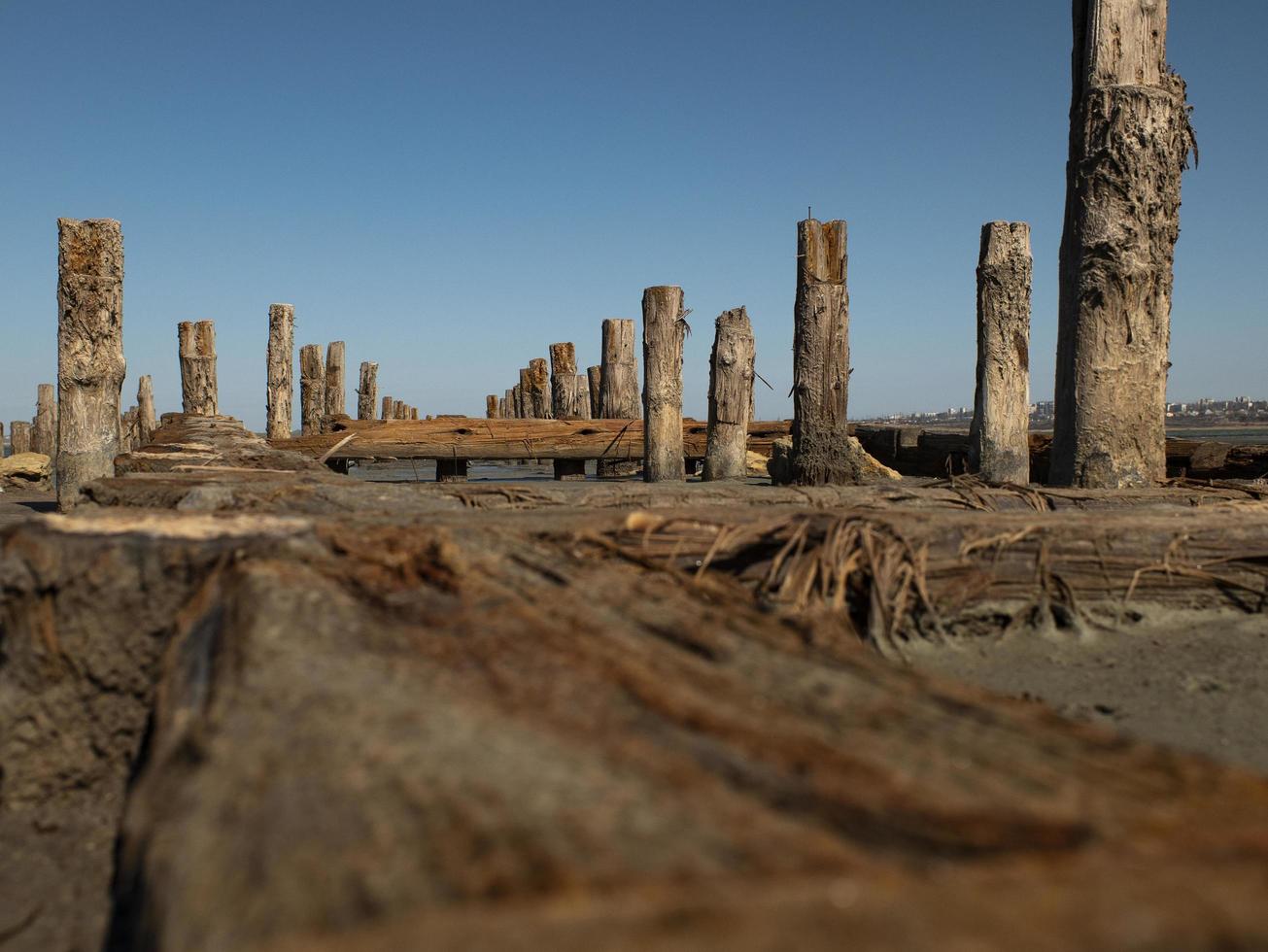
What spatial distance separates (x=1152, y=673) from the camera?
3010 millimetres

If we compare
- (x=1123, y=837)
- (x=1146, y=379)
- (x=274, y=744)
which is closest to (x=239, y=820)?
(x=274, y=744)

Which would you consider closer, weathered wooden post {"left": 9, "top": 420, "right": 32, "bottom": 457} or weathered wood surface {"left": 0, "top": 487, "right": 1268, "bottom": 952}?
weathered wood surface {"left": 0, "top": 487, "right": 1268, "bottom": 952}

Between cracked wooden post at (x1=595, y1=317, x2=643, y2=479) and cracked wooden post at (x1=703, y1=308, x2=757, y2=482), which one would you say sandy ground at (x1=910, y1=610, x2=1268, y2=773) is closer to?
cracked wooden post at (x1=703, y1=308, x2=757, y2=482)

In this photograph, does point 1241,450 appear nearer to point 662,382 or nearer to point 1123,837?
point 662,382

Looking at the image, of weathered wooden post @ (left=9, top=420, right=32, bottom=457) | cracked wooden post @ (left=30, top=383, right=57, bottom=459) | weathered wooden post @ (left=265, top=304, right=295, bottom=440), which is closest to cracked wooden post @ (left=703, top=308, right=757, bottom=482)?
weathered wooden post @ (left=265, top=304, right=295, bottom=440)

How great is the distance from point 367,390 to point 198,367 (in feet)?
43.2

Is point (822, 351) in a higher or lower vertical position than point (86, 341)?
lower

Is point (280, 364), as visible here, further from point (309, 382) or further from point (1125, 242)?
point (1125, 242)

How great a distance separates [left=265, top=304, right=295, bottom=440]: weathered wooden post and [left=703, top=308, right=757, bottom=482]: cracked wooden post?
8.82 m

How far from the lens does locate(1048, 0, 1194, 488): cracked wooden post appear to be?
6012mm

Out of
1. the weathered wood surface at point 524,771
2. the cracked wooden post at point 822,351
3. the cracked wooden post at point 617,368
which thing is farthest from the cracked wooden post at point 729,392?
the weathered wood surface at point 524,771

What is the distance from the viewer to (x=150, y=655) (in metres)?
2.44

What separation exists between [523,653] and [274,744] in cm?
45

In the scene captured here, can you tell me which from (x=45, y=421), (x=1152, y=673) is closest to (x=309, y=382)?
(x=45, y=421)
